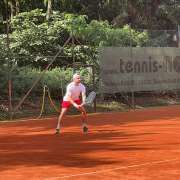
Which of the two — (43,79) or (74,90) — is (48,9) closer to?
(43,79)

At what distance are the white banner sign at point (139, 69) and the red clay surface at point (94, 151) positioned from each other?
5.59 meters

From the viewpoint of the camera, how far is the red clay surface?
Answer: 27.8ft

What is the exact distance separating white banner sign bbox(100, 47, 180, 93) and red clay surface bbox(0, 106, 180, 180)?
5.59 meters

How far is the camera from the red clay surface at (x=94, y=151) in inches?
334

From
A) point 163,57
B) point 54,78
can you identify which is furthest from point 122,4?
point 54,78

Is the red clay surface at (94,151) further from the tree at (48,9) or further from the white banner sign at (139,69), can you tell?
the tree at (48,9)

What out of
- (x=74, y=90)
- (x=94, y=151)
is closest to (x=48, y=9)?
(x=74, y=90)

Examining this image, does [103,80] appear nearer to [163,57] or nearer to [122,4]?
[163,57]

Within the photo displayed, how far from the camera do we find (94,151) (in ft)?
36.3

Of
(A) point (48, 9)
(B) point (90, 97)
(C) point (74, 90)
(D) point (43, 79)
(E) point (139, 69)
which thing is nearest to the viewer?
(C) point (74, 90)

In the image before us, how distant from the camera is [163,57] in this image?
26078 millimetres

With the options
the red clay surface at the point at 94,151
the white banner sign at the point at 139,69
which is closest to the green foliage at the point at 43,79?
the white banner sign at the point at 139,69

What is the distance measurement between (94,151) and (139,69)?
552 inches

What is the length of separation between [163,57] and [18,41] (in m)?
6.36
